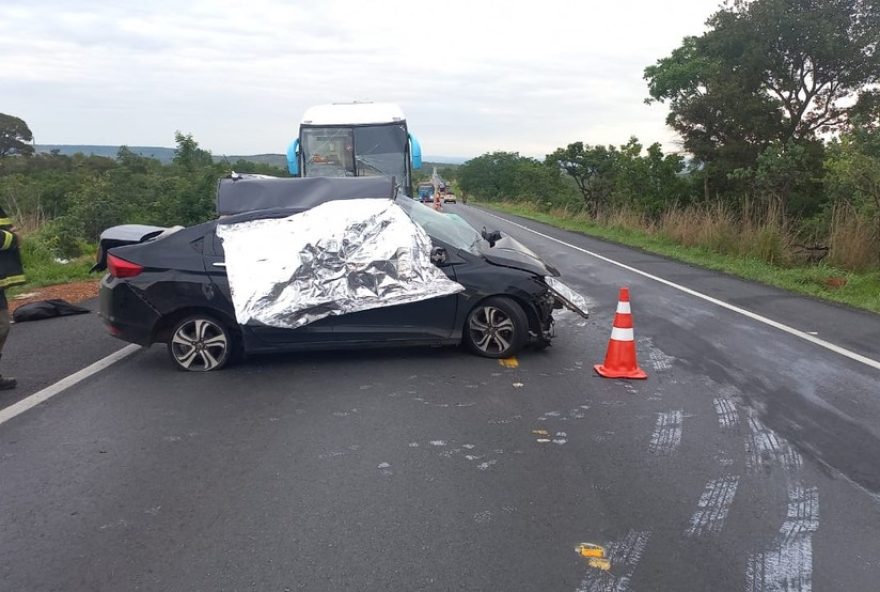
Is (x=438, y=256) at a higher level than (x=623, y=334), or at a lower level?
higher

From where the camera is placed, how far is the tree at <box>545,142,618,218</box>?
38.5 metres

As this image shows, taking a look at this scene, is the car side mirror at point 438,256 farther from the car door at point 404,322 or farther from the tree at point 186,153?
the tree at point 186,153

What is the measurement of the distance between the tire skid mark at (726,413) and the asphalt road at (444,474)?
3 cm

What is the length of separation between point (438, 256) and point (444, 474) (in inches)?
126

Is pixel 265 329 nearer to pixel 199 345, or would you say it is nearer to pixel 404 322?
pixel 199 345

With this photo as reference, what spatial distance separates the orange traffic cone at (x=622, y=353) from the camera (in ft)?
23.1

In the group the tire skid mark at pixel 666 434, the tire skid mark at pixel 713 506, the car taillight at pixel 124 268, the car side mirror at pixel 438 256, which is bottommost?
the tire skid mark at pixel 666 434

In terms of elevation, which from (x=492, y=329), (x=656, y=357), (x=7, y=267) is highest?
(x=7, y=267)

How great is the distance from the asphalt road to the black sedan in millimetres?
278

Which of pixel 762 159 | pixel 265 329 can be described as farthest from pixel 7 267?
pixel 762 159

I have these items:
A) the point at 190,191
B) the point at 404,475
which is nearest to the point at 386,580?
the point at 404,475

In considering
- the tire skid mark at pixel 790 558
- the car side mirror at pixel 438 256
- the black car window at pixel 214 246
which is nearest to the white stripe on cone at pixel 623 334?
the car side mirror at pixel 438 256

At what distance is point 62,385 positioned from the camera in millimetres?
6906

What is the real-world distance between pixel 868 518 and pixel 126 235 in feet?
23.1
